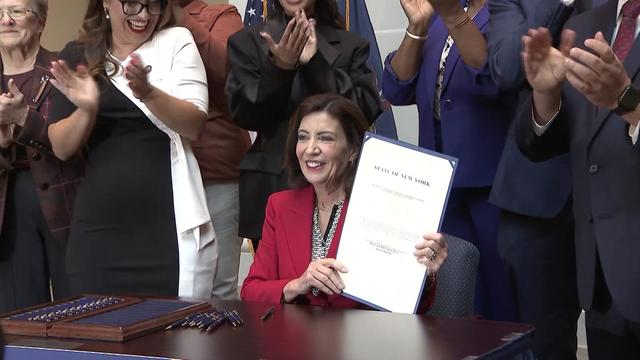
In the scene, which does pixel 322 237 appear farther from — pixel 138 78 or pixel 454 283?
pixel 138 78

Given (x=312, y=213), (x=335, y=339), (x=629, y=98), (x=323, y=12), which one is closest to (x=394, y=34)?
(x=323, y=12)

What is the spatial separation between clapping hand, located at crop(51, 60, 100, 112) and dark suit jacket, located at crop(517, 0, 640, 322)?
4.84ft

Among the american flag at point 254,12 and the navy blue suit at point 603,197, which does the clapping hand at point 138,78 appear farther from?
the american flag at point 254,12

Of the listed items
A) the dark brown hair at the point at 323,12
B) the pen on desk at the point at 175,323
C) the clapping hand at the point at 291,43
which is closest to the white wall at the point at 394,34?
the dark brown hair at the point at 323,12

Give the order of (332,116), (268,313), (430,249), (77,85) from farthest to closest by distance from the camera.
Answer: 1. (77,85)
2. (332,116)
3. (430,249)
4. (268,313)

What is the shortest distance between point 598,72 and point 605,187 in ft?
1.08

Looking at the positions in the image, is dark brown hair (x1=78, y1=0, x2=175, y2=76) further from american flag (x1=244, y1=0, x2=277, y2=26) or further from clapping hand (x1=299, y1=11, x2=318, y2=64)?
american flag (x1=244, y1=0, x2=277, y2=26)

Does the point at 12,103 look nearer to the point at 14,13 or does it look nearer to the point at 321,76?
the point at 14,13

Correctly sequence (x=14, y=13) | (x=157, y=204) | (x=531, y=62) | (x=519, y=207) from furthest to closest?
(x=14, y=13), (x=157, y=204), (x=519, y=207), (x=531, y=62)

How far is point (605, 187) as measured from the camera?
2316 mm

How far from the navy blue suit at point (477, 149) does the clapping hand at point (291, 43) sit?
0.46 m

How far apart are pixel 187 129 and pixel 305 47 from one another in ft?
1.66

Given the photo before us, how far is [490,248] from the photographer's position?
3180 mm

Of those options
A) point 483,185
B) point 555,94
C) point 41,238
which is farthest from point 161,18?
point 555,94
